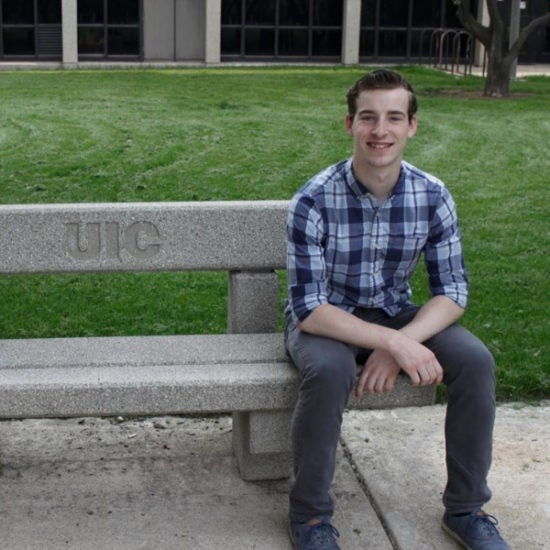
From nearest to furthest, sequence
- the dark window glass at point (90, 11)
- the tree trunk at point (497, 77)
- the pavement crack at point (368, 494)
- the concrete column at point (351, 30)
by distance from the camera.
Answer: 1. the pavement crack at point (368, 494)
2. the tree trunk at point (497, 77)
3. the dark window glass at point (90, 11)
4. the concrete column at point (351, 30)

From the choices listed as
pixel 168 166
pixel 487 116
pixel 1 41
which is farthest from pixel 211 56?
pixel 168 166

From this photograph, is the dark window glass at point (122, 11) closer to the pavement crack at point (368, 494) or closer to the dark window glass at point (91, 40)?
the dark window glass at point (91, 40)

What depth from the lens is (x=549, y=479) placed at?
14.2 ft

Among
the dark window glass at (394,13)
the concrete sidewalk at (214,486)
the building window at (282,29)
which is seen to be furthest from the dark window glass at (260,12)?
the concrete sidewalk at (214,486)

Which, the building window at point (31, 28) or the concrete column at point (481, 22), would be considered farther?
the concrete column at point (481, 22)

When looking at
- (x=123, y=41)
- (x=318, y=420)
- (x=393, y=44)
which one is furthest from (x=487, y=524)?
(x=393, y=44)

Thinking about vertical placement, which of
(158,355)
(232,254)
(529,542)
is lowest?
(529,542)

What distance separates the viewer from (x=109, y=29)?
27.0 m

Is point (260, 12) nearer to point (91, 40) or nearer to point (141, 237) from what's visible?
point (91, 40)

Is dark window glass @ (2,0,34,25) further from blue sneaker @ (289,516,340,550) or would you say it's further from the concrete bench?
blue sneaker @ (289,516,340,550)

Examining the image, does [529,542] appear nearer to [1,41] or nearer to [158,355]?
[158,355]

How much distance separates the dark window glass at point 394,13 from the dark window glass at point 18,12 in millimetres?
8064

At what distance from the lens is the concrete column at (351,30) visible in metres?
27.3

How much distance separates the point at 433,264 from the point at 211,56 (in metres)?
23.4
